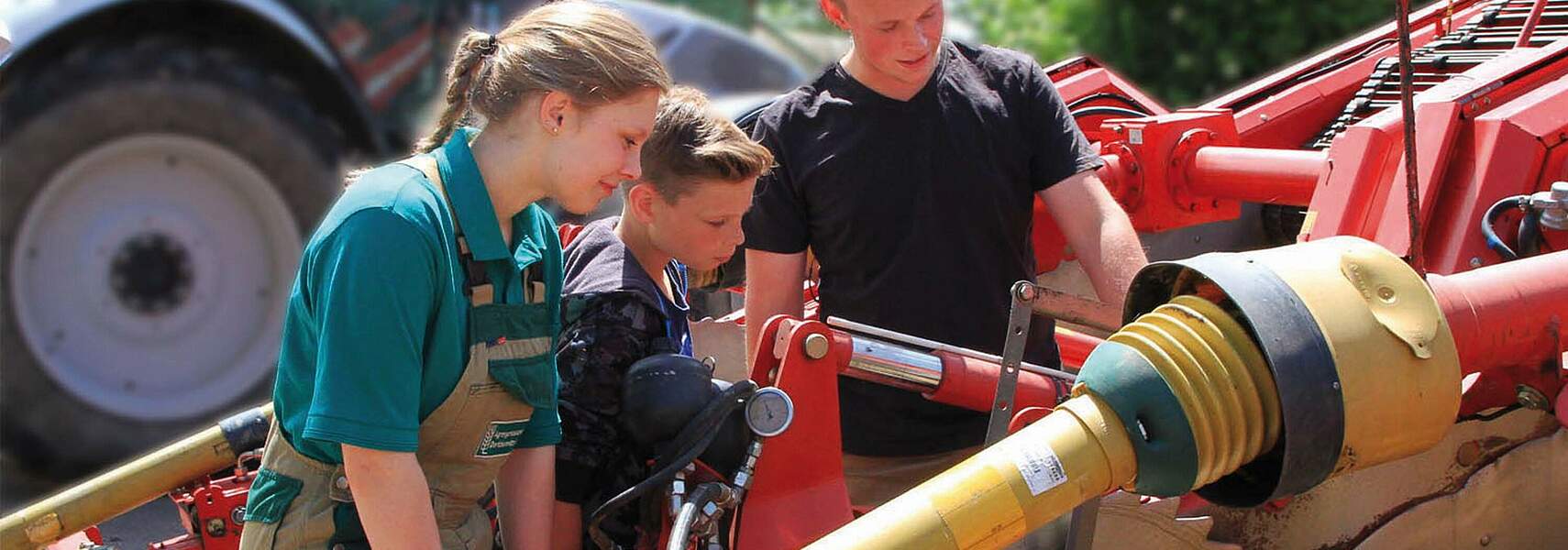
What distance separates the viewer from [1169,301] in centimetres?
193

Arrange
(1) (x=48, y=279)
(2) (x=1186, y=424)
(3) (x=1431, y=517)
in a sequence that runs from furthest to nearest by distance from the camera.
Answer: (1) (x=48, y=279), (3) (x=1431, y=517), (2) (x=1186, y=424)

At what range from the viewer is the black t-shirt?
275 centimetres

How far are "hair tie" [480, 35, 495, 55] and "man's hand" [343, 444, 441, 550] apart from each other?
51 cm

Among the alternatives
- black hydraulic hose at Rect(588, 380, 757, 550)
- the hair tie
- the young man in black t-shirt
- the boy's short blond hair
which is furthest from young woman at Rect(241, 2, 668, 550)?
the young man in black t-shirt

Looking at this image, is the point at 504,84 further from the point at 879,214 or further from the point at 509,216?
the point at 879,214

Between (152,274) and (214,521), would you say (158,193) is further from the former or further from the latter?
(214,521)

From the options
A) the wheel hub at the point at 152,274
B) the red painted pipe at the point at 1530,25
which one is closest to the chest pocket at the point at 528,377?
the red painted pipe at the point at 1530,25

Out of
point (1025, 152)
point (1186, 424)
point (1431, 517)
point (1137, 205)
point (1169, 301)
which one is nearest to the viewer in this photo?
point (1186, 424)

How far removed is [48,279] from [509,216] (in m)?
4.19

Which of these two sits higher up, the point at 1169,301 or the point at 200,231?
the point at 1169,301

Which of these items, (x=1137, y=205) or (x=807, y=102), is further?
(x=1137, y=205)

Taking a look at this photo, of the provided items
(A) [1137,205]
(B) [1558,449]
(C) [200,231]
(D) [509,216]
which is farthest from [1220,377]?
(C) [200,231]

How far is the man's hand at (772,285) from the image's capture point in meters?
2.83

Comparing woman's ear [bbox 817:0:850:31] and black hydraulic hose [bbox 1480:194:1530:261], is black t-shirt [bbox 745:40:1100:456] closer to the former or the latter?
woman's ear [bbox 817:0:850:31]
